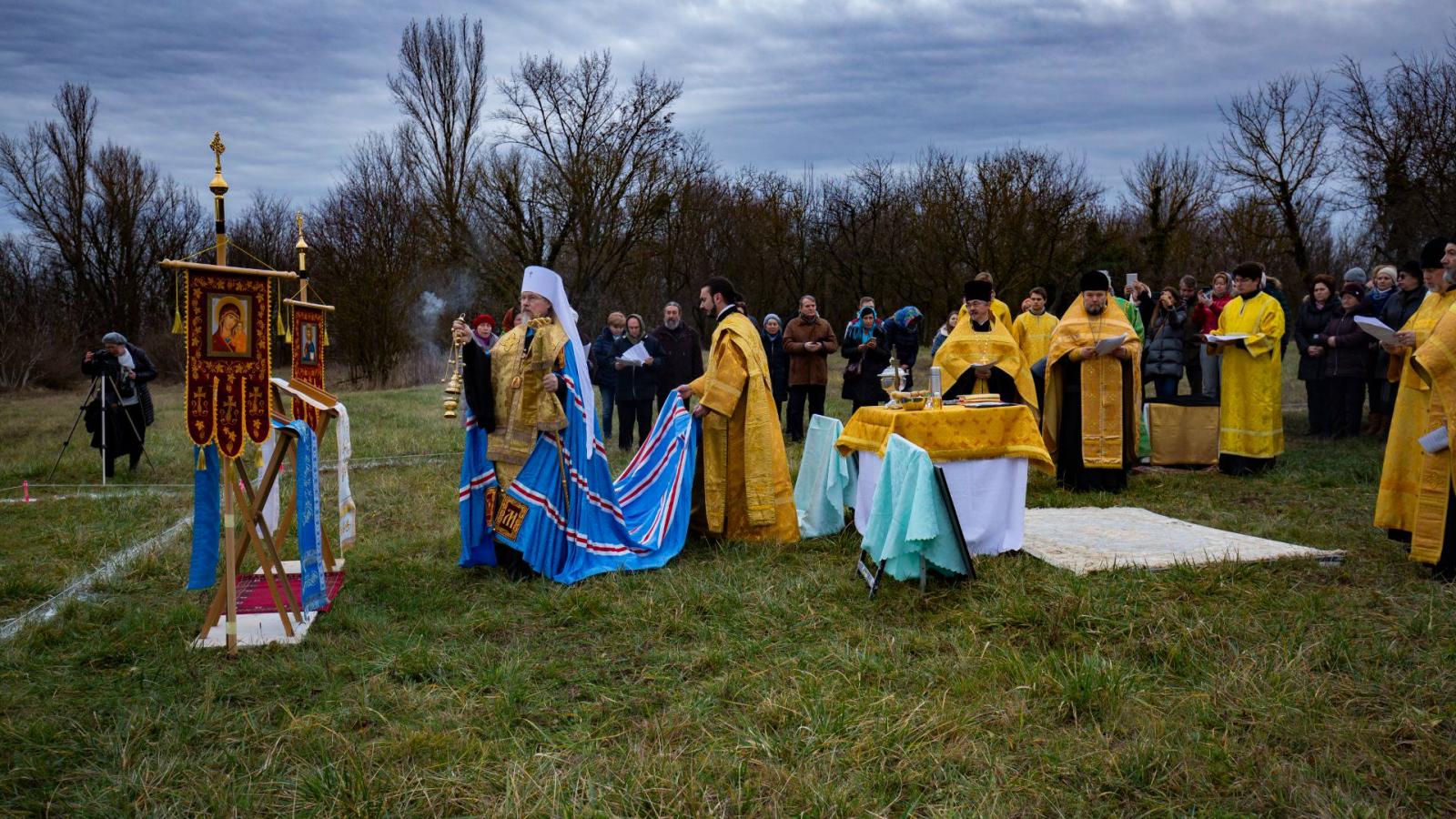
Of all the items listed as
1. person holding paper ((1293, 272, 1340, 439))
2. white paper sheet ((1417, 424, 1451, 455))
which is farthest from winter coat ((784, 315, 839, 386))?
white paper sheet ((1417, 424, 1451, 455))

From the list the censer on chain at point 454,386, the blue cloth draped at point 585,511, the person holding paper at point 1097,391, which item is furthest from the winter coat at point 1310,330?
the censer on chain at point 454,386

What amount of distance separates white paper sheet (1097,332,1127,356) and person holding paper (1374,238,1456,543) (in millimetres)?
2330

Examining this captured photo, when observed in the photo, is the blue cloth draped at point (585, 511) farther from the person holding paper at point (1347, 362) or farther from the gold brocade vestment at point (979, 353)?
the person holding paper at point (1347, 362)

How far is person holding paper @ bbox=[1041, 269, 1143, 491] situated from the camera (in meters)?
8.04

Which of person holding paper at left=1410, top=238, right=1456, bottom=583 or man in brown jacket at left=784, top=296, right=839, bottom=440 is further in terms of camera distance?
man in brown jacket at left=784, top=296, right=839, bottom=440

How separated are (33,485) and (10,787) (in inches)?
318

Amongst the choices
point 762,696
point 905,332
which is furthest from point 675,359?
point 762,696

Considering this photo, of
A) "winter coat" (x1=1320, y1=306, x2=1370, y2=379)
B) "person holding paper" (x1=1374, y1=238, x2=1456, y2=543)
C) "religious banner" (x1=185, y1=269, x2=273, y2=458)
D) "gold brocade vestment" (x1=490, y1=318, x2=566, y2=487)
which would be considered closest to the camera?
"religious banner" (x1=185, y1=269, x2=273, y2=458)

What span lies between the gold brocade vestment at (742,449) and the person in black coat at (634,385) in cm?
451

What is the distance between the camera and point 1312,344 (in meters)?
10.6

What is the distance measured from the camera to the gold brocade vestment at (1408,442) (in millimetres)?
5375

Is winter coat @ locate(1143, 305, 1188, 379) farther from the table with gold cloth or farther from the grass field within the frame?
the table with gold cloth

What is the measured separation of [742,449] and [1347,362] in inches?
304

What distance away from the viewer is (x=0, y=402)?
2211 centimetres
